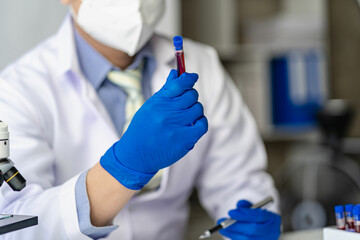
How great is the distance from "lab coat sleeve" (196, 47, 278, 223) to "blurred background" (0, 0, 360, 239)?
143cm

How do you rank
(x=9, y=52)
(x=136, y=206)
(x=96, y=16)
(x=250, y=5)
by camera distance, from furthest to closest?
(x=250, y=5) → (x=9, y=52) → (x=136, y=206) → (x=96, y=16)

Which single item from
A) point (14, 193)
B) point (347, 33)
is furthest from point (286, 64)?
point (14, 193)

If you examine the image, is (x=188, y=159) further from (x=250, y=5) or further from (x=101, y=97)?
(x=250, y=5)

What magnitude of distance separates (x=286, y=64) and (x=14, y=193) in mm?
2457

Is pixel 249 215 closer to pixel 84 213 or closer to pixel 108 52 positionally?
pixel 84 213

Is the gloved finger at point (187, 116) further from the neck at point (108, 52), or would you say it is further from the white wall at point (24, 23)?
the white wall at point (24, 23)

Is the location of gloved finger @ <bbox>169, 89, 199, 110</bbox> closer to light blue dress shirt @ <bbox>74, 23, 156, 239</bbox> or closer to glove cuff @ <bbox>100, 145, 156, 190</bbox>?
glove cuff @ <bbox>100, 145, 156, 190</bbox>

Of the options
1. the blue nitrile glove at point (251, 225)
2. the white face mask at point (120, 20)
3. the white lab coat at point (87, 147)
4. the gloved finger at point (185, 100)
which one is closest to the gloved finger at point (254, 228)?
the blue nitrile glove at point (251, 225)

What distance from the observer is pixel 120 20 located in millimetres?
1156

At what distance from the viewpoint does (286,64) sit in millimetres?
3137

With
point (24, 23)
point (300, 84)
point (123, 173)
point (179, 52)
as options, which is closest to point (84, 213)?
point (123, 173)

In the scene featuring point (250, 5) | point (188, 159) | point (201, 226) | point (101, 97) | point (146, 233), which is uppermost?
point (250, 5)

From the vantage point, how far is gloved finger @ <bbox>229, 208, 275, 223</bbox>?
3.66 ft

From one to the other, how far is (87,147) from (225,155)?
1.45ft
